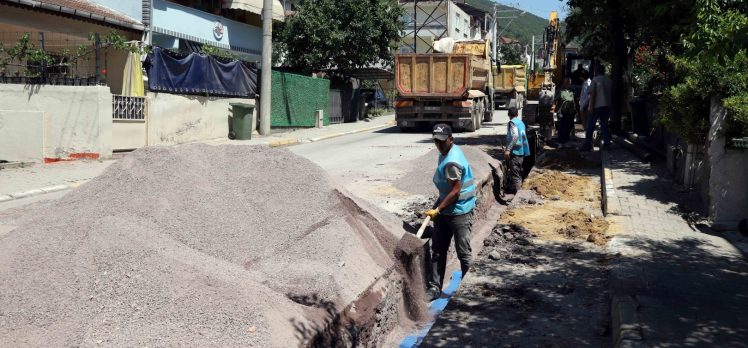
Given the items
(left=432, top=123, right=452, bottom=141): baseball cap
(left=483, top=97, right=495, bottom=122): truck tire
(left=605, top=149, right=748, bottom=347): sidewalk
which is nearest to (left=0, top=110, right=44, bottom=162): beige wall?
(left=432, top=123, right=452, bottom=141): baseball cap

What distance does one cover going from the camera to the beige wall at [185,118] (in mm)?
17797

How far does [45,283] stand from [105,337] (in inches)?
30.6

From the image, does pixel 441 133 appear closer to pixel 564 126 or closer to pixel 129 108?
pixel 129 108

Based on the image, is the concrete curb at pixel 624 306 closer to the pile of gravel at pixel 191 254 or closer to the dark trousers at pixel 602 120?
the pile of gravel at pixel 191 254

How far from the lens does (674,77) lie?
12.9 meters

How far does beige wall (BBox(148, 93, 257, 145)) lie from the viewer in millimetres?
17797

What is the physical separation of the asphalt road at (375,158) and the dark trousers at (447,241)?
276 centimetres

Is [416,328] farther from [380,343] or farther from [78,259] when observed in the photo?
[78,259]

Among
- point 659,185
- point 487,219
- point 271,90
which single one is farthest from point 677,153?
point 271,90

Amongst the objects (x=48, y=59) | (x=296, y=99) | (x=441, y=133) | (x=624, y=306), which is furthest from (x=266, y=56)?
(x=624, y=306)

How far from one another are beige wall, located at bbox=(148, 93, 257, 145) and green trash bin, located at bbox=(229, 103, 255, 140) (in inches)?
10.8

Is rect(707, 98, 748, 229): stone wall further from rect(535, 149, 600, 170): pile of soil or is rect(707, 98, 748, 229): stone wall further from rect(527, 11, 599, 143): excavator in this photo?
rect(527, 11, 599, 143): excavator

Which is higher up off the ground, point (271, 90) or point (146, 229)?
point (271, 90)

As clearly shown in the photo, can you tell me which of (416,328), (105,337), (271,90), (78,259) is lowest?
(416,328)
